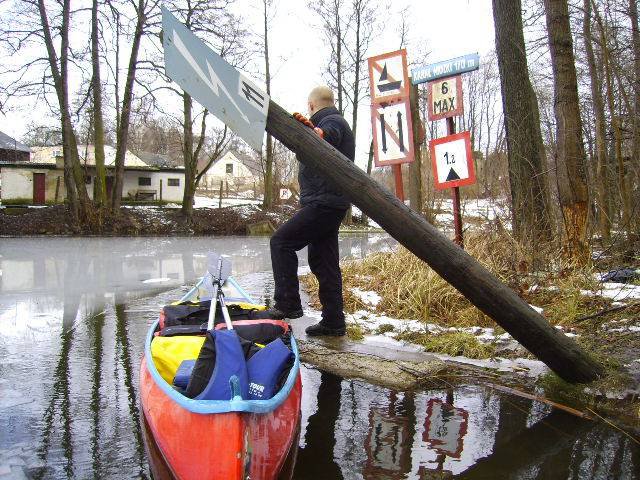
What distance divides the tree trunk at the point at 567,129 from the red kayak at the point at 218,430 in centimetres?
526

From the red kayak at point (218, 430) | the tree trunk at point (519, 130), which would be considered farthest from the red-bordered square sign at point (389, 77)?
the red kayak at point (218, 430)

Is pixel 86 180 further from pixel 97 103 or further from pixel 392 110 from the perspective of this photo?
pixel 392 110

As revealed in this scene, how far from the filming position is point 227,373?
7.22ft

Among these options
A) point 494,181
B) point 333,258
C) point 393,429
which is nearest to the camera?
point 393,429

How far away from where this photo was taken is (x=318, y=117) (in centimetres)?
455

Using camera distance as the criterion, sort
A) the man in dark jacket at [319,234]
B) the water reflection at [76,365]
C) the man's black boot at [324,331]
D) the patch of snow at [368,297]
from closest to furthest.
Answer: the water reflection at [76,365]
the man in dark jacket at [319,234]
the man's black boot at [324,331]
the patch of snow at [368,297]

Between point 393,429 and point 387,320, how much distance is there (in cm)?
251

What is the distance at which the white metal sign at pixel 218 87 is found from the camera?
2.92 metres

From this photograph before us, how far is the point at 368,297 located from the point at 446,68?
2.82 metres

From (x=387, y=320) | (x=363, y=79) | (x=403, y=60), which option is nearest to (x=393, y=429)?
(x=387, y=320)

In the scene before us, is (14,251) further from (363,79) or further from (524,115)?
(363,79)

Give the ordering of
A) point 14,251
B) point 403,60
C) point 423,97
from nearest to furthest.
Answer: point 403,60 → point 14,251 → point 423,97

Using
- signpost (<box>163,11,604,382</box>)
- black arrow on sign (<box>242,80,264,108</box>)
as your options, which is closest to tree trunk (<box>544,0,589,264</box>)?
signpost (<box>163,11,604,382</box>)

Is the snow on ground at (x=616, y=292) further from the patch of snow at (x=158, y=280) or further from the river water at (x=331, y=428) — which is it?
the patch of snow at (x=158, y=280)
